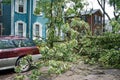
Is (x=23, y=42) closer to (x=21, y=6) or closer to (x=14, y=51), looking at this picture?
(x=14, y=51)

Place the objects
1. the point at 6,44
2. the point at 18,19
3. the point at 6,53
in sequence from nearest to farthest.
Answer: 1. the point at 6,53
2. the point at 6,44
3. the point at 18,19

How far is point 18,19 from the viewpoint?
1056 inches

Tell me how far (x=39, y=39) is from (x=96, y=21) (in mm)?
40658

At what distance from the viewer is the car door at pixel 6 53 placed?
10.1m

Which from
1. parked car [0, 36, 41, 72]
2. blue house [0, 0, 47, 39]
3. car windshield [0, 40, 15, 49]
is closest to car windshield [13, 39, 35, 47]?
parked car [0, 36, 41, 72]

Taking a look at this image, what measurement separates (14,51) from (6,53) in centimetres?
40

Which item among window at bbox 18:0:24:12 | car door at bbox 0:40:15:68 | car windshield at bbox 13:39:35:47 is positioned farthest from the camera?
window at bbox 18:0:24:12

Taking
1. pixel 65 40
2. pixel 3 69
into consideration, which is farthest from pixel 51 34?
pixel 3 69

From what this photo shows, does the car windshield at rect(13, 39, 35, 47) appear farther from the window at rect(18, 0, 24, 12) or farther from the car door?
the window at rect(18, 0, 24, 12)

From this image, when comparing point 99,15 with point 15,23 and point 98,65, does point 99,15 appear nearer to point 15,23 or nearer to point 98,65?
point 15,23

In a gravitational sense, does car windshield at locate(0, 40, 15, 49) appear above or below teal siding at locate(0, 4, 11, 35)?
below

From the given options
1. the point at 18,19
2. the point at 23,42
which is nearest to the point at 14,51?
the point at 23,42

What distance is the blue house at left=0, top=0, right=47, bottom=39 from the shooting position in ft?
86.5

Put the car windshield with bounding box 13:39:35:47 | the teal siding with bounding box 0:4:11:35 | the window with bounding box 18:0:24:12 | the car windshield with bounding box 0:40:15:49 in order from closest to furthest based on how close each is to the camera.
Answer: the car windshield with bounding box 0:40:15:49, the car windshield with bounding box 13:39:35:47, the teal siding with bounding box 0:4:11:35, the window with bounding box 18:0:24:12
